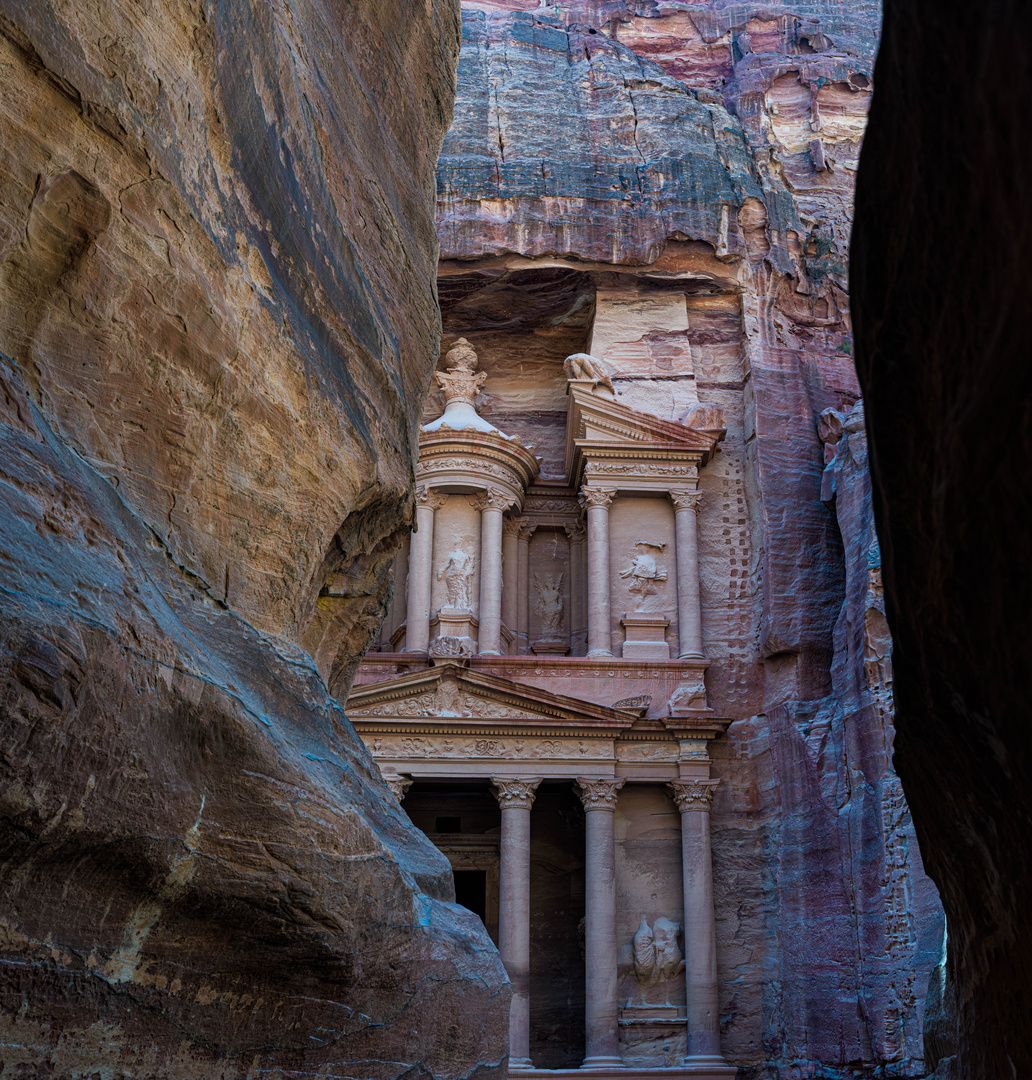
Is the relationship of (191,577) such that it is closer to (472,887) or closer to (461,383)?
(472,887)

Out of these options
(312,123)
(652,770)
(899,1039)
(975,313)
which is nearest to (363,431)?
(312,123)

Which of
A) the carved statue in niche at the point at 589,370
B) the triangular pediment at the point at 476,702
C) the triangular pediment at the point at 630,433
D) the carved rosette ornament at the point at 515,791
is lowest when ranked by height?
the carved rosette ornament at the point at 515,791

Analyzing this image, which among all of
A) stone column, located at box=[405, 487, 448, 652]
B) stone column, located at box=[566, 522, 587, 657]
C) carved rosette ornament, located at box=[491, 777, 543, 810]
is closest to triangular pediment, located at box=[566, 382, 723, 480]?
stone column, located at box=[566, 522, 587, 657]

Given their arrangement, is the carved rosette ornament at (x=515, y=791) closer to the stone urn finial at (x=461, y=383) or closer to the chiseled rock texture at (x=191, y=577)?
the stone urn finial at (x=461, y=383)

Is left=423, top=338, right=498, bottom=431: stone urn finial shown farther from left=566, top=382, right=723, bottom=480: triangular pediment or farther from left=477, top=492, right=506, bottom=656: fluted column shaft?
left=566, top=382, right=723, bottom=480: triangular pediment

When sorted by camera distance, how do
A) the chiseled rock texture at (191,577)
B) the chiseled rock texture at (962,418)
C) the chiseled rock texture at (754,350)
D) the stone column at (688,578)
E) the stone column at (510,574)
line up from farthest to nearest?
1. the stone column at (510,574)
2. the stone column at (688,578)
3. the chiseled rock texture at (754,350)
4. the chiseled rock texture at (191,577)
5. the chiseled rock texture at (962,418)

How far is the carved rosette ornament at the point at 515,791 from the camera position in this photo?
65.2 ft

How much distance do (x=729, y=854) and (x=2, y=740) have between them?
19.1 meters

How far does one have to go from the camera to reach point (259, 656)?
178 inches

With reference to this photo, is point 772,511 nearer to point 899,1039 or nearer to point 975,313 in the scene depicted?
point 899,1039

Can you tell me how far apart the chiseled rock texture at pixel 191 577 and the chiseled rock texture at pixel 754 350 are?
1336 cm

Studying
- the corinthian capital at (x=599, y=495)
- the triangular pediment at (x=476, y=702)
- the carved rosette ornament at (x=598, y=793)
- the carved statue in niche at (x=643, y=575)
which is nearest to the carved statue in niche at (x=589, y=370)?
the corinthian capital at (x=599, y=495)

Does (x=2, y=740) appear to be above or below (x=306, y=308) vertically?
below

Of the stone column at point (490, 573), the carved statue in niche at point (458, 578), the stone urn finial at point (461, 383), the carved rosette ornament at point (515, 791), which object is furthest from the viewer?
the stone urn finial at point (461, 383)
